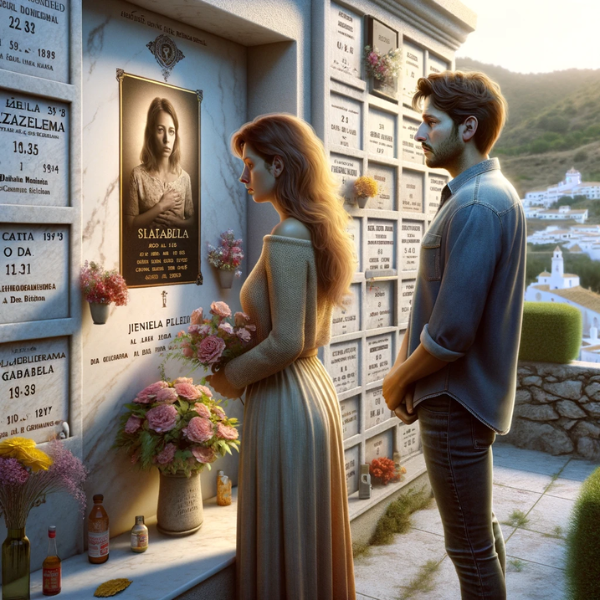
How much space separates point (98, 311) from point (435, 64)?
3.74m

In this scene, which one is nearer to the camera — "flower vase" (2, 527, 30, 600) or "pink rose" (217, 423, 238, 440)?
"flower vase" (2, 527, 30, 600)

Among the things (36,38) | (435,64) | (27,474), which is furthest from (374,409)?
(36,38)

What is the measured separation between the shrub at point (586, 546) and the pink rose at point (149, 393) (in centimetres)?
195

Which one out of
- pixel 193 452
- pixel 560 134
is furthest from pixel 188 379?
pixel 560 134

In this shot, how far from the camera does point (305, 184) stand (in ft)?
8.27

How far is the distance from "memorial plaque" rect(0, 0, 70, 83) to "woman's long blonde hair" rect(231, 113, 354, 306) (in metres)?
0.81

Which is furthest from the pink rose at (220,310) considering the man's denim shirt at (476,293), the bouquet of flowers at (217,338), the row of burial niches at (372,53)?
the row of burial niches at (372,53)

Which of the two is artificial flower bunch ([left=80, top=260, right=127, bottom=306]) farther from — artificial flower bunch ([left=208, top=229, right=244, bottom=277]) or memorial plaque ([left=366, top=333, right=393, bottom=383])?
memorial plaque ([left=366, top=333, right=393, bottom=383])

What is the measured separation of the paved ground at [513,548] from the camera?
11.3ft

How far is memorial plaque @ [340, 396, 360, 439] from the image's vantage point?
4.18 meters

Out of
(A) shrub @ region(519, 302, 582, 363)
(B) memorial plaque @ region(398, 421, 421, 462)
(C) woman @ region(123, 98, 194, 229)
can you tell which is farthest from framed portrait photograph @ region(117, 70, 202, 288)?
(A) shrub @ region(519, 302, 582, 363)

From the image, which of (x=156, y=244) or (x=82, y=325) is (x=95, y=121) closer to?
(x=156, y=244)

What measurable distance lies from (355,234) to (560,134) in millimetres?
3907

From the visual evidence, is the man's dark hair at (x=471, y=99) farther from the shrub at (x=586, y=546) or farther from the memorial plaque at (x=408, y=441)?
the memorial plaque at (x=408, y=441)
